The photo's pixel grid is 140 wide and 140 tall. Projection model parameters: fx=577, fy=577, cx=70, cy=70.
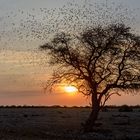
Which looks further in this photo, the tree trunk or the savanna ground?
the tree trunk

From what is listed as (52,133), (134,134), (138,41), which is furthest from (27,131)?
(138,41)

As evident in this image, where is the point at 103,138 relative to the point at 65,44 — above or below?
below

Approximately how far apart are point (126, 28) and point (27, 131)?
1423 cm

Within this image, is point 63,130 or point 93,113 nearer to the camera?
point 93,113

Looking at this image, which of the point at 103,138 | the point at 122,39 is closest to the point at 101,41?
the point at 122,39

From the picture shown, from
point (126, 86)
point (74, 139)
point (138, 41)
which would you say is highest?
point (138, 41)

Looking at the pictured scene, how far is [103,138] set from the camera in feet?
179

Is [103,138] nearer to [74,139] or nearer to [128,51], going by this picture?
[74,139]

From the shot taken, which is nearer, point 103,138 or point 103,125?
point 103,138

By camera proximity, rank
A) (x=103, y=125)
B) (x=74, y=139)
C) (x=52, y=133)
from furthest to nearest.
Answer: (x=103, y=125)
(x=52, y=133)
(x=74, y=139)

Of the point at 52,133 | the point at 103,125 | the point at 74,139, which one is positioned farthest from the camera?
the point at 103,125

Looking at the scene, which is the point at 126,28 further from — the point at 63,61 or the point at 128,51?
the point at 63,61

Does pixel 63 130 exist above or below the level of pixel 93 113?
below

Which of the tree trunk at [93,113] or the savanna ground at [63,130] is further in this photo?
the tree trunk at [93,113]
